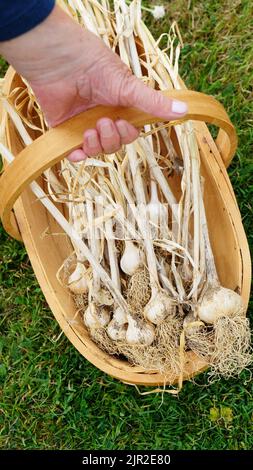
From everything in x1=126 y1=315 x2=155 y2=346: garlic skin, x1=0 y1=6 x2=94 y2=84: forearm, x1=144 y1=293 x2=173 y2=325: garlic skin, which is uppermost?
x1=0 y1=6 x2=94 y2=84: forearm

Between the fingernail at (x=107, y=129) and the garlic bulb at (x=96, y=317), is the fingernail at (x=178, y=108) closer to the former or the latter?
the fingernail at (x=107, y=129)

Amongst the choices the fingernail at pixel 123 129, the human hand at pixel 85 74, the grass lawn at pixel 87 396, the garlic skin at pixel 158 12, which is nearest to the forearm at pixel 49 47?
the human hand at pixel 85 74

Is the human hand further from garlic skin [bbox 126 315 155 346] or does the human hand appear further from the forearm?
garlic skin [bbox 126 315 155 346]

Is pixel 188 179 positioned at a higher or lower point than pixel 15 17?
lower

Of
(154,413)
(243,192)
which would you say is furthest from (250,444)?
(243,192)

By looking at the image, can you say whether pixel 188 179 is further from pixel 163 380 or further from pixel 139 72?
pixel 163 380

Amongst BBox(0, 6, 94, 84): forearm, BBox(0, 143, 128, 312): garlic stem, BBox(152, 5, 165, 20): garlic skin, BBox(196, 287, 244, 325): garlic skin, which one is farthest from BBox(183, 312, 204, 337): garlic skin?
BBox(152, 5, 165, 20): garlic skin
